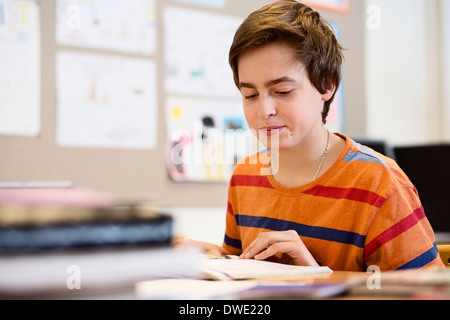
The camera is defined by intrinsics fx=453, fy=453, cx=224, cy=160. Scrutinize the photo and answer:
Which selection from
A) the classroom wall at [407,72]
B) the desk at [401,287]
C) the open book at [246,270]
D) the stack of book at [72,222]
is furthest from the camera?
the classroom wall at [407,72]

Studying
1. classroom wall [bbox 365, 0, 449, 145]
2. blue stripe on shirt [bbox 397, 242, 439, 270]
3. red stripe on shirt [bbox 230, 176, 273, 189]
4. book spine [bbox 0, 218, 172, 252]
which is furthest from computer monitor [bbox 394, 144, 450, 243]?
book spine [bbox 0, 218, 172, 252]

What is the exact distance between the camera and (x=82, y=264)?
0.20m

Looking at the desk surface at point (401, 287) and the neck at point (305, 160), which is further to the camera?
the neck at point (305, 160)

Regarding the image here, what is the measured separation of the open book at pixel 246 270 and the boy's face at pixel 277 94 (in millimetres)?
266

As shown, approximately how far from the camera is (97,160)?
1378 millimetres

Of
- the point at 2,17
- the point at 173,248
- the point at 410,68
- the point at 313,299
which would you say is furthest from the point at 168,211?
the point at 410,68

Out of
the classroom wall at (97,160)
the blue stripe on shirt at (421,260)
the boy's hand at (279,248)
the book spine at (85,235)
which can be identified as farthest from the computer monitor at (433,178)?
the book spine at (85,235)

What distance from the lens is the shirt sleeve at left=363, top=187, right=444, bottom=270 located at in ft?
2.05

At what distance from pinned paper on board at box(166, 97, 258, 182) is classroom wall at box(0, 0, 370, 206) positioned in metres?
0.03

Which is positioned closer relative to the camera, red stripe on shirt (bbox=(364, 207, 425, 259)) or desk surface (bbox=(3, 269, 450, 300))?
desk surface (bbox=(3, 269, 450, 300))

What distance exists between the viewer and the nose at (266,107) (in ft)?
2.26

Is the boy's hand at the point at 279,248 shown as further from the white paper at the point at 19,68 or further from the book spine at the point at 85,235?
the white paper at the point at 19,68

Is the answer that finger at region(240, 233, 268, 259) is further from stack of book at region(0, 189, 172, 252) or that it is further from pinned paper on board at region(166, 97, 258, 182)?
pinned paper on board at region(166, 97, 258, 182)
